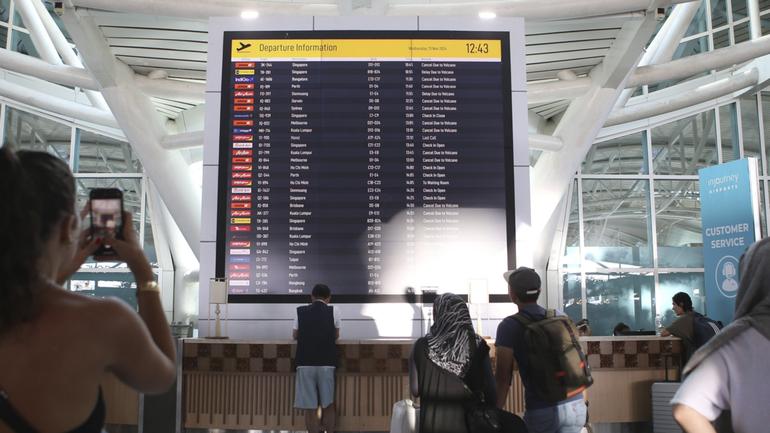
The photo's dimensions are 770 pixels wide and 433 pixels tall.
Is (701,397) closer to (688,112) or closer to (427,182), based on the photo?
(427,182)

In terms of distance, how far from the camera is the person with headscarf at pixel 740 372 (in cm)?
164

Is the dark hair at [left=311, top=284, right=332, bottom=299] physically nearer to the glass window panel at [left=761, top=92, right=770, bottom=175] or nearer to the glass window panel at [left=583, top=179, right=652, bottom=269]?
the glass window panel at [left=583, top=179, right=652, bottom=269]

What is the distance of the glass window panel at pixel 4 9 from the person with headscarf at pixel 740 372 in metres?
18.3

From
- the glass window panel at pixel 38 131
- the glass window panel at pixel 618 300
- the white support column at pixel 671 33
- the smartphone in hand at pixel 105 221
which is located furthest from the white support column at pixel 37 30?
the glass window panel at pixel 618 300

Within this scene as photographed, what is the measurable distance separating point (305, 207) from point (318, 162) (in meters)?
0.43

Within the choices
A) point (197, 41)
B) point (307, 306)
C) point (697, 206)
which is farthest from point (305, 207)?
point (697, 206)

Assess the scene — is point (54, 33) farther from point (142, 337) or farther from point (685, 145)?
point (685, 145)

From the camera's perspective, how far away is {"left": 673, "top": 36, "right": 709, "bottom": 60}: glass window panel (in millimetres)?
18094

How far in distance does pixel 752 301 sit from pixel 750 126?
58.9 ft

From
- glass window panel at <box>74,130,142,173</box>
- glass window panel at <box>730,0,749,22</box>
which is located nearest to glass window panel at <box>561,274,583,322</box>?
glass window panel at <box>730,0,749,22</box>

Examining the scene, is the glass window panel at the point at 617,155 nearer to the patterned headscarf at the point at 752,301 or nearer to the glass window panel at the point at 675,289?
the glass window panel at the point at 675,289

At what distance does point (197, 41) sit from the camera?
11266mm

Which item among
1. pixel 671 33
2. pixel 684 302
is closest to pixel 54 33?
pixel 671 33

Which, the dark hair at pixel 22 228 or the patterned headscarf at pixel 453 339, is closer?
the dark hair at pixel 22 228
